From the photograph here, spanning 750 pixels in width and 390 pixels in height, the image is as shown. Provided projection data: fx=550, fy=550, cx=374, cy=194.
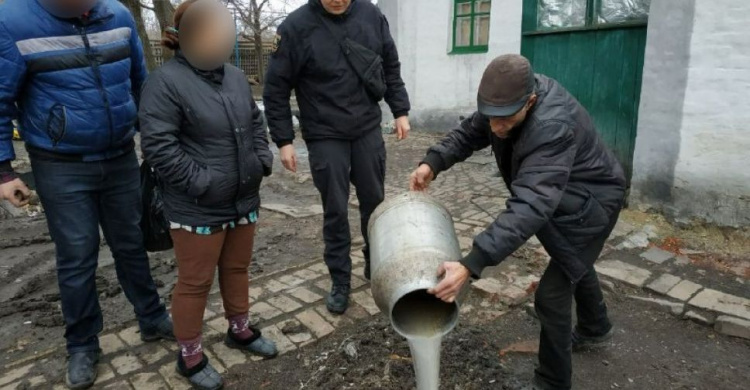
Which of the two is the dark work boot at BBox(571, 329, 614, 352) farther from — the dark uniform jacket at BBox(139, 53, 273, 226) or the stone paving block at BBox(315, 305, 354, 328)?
the dark uniform jacket at BBox(139, 53, 273, 226)

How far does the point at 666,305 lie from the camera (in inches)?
153

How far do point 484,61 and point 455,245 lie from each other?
28.2 ft

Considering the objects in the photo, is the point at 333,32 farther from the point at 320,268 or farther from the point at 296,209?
the point at 296,209

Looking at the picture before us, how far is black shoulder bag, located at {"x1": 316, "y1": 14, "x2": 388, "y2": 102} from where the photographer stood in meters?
3.59

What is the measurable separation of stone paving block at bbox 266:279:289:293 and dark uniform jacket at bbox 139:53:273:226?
1.39m

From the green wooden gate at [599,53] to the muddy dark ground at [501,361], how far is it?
277 cm

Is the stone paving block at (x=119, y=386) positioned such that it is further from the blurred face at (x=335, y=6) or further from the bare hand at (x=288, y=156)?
the blurred face at (x=335, y=6)

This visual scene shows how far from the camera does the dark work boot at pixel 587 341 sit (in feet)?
11.3

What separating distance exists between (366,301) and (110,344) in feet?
5.52

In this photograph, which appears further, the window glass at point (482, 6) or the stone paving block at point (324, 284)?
the window glass at point (482, 6)

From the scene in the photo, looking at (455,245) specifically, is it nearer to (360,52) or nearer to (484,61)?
(360,52)

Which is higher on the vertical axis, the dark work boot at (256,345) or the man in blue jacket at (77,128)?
the man in blue jacket at (77,128)

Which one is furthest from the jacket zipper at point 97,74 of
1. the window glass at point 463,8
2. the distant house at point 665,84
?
the window glass at point 463,8

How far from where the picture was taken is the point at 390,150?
1022cm
